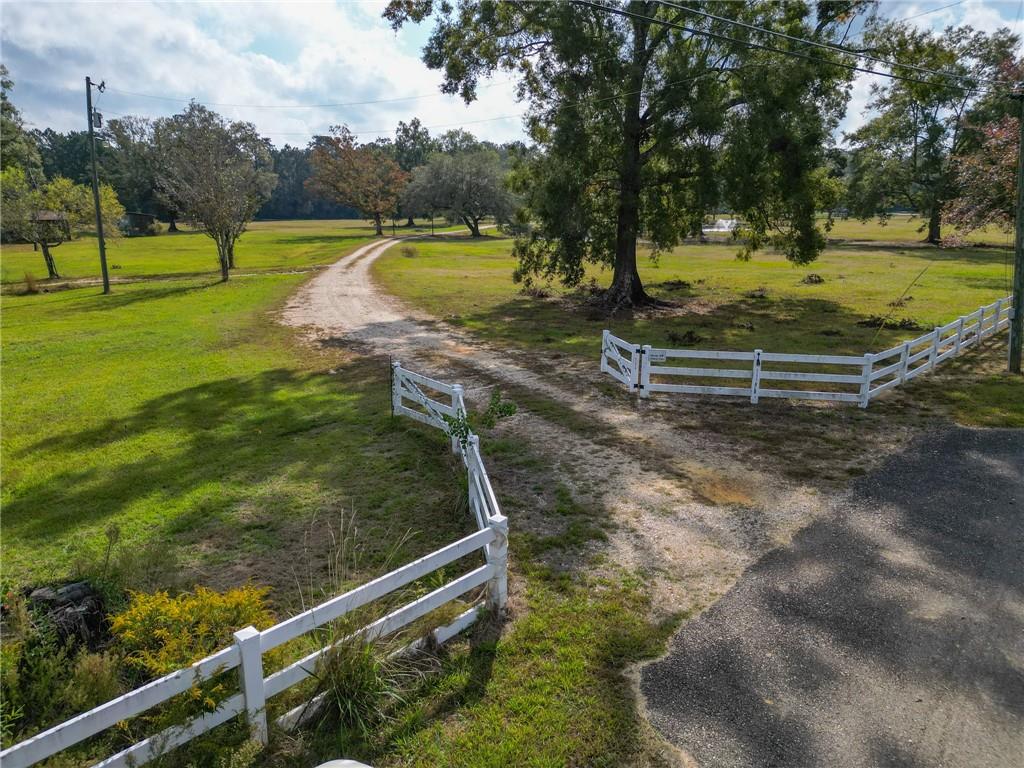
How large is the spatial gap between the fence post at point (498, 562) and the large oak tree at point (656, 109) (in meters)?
19.1

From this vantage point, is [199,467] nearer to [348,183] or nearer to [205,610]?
[205,610]

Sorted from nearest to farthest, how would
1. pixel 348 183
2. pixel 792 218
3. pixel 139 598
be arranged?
1. pixel 139 598
2. pixel 792 218
3. pixel 348 183

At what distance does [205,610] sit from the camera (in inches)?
191

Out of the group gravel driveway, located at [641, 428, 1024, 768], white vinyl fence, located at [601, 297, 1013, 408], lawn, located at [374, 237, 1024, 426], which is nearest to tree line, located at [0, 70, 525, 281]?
lawn, located at [374, 237, 1024, 426]

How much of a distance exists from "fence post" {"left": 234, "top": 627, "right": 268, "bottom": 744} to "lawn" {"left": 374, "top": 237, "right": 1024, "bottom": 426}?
13.4 m

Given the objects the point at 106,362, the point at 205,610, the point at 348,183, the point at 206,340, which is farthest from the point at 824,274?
the point at 348,183

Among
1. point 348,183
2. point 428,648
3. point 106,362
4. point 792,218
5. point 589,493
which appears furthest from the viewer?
point 348,183

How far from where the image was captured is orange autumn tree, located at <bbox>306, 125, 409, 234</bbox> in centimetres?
7650

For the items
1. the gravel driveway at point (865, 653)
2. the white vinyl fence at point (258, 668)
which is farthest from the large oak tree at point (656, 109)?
the white vinyl fence at point (258, 668)

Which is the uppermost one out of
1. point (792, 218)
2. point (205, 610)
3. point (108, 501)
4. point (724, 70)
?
point (724, 70)

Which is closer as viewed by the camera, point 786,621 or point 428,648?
point 428,648

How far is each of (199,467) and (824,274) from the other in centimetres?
3758

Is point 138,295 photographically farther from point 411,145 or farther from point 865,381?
point 411,145

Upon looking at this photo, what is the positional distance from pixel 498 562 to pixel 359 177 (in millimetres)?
77529
